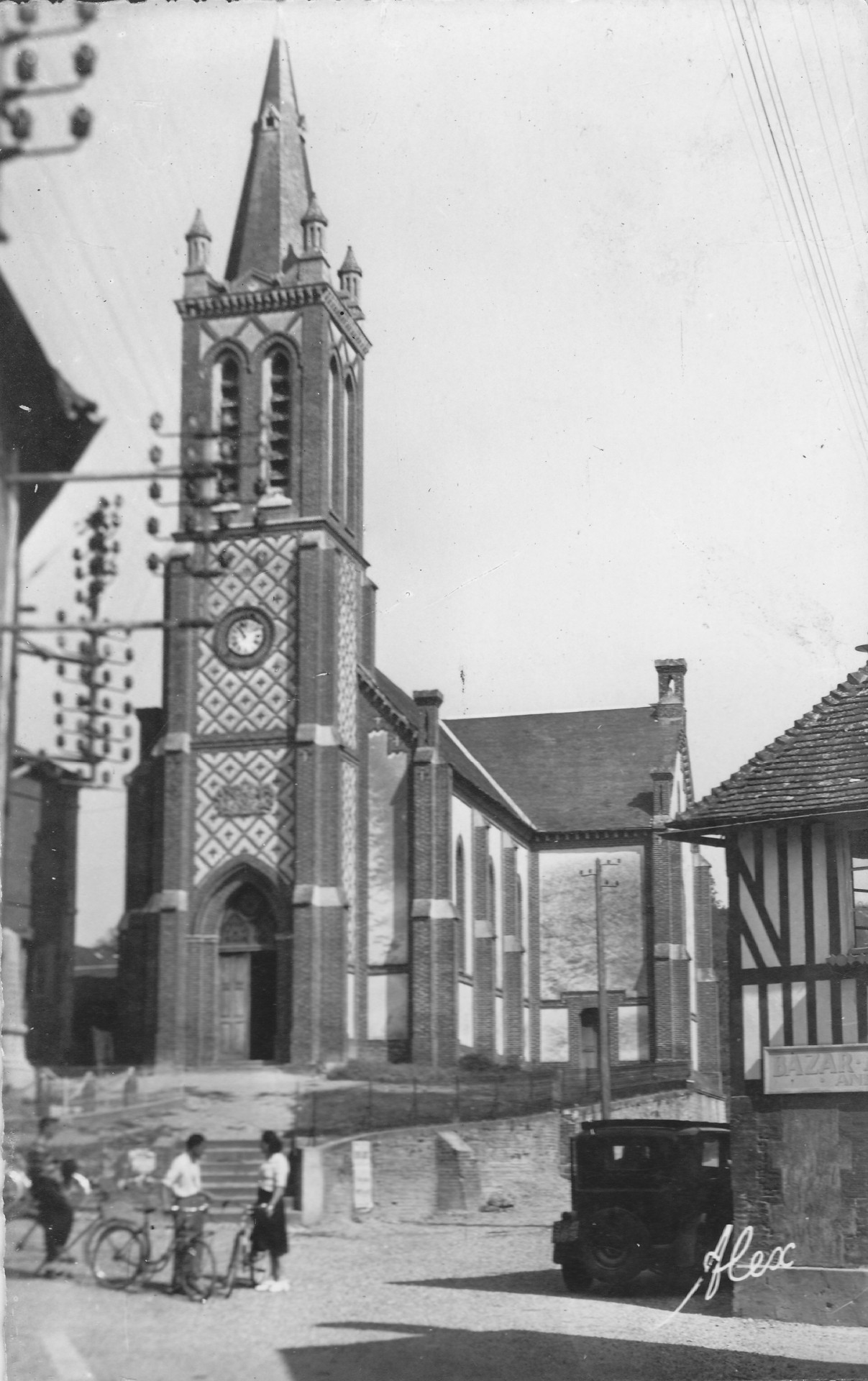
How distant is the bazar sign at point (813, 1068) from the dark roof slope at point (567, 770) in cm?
1442

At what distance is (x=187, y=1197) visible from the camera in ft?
40.2

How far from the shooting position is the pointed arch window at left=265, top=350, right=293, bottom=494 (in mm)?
23469

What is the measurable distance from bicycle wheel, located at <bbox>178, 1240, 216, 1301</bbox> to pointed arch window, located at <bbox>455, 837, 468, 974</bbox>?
15566mm

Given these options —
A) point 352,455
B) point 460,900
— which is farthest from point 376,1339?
point 460,900

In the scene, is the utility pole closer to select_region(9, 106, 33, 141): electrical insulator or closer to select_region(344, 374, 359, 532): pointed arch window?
select_region(344, 374, 359, 532): pointed arch window

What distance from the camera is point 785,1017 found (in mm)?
13680

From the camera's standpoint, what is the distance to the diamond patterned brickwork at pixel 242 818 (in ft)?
84.0

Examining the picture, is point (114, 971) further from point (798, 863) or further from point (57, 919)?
point (798, 863)

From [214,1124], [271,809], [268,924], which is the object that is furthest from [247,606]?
[214,1124]

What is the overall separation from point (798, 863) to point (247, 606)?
44.6 ft

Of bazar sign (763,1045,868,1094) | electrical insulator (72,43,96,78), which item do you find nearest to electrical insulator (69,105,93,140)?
electrical insulator (72,43,96,78)

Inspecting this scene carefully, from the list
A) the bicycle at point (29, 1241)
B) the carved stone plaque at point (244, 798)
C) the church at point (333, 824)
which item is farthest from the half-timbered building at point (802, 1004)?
the carved stone plaque at point (244, 798)

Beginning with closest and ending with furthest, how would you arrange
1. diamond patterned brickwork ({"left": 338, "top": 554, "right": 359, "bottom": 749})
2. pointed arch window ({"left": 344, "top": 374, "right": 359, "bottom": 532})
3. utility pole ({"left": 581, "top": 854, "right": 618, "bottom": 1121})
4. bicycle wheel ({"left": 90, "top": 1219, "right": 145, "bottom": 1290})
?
bicycle wheel ({"left": 90, "top": 1219, "right": 145, "bottom": 1290}) → pointed arch window ({"left": 344, "top": 374, "right": 359, "bottom": 532}) → diamond patterned brickwork ({"left": 338, "top": 554, "right": 359, "bottom": 749}) → utility pole ({"left": 581, "top": 854, "right": 618, "bottom": 1121})
